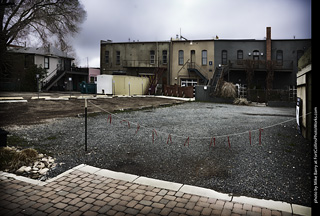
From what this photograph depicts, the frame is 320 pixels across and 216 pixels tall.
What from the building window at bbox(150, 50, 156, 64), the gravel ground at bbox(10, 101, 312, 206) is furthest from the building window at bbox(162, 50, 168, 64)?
the gravel ground at bbox(10, 101, 312, 206)

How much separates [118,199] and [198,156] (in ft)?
7.91

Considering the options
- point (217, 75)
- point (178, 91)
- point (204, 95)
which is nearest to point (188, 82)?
point (178, 91)

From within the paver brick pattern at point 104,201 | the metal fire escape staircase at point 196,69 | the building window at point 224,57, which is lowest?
the paver brick pattern at point 104,201

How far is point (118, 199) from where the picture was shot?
3096 mm

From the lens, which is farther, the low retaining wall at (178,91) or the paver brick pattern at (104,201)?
the low retaining wall at (178,91)

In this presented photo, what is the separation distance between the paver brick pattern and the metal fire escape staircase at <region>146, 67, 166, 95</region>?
2773 cm

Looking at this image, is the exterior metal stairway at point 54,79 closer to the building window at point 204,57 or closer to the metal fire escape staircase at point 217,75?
the building window at point 204,57

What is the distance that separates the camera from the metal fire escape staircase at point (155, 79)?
3119 cm

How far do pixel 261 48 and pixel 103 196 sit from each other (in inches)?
1134

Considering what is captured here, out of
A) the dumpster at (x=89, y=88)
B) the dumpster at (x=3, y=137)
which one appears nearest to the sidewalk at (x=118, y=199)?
the dumpster at (x=3, y=137)

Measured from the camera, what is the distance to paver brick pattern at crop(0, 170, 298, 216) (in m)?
2.78

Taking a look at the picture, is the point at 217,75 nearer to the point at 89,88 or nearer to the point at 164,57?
the point at 164,57

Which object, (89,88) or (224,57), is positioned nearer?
(89,88)

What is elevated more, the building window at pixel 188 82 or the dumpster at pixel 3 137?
the building window at pixel 188 82
